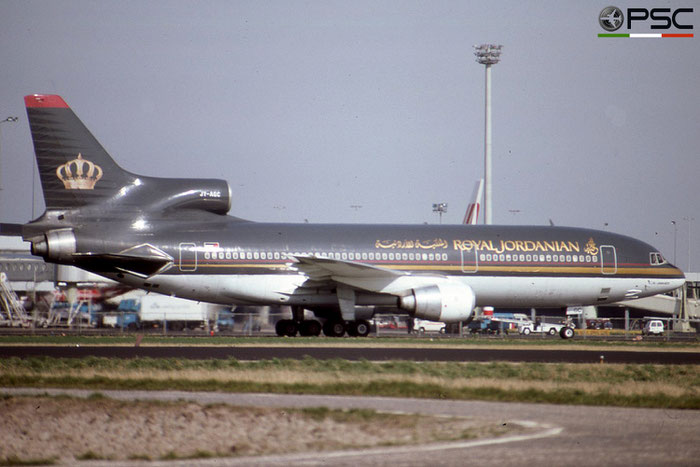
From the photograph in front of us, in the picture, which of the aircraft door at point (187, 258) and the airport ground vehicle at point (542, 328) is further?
the airport ground vehicle at point (542, 328)

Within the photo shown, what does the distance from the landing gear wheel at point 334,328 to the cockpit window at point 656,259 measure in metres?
13.4

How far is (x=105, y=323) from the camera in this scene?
189 ft

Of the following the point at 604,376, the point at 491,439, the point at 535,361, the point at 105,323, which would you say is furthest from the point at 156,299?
the point at 491,439

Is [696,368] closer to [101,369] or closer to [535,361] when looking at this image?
[535,361]

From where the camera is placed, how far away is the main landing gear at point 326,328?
34938 millimetres

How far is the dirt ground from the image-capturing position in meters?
10.7

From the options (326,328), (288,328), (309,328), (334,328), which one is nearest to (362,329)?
(334,328)

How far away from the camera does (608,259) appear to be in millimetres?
36781

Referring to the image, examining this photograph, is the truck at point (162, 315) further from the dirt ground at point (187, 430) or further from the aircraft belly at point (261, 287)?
the dirt ground at point (187, 430)

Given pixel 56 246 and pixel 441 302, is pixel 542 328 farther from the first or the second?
pixel 56 246

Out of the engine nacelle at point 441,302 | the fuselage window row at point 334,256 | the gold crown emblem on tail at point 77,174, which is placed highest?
the gold crown emblem on tail at point 77,174

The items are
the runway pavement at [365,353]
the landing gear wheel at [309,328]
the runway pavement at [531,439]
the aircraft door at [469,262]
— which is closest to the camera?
the runway pavement at [531,439]

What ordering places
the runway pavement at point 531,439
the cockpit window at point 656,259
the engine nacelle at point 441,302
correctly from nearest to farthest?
1. the runway pavement at point 531,439
2. the engine nacelle at point 441,302
3. the cockpit window at point 656,259

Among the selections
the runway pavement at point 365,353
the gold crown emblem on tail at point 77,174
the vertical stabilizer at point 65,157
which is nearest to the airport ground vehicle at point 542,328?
the runway pavement at point 365,353
